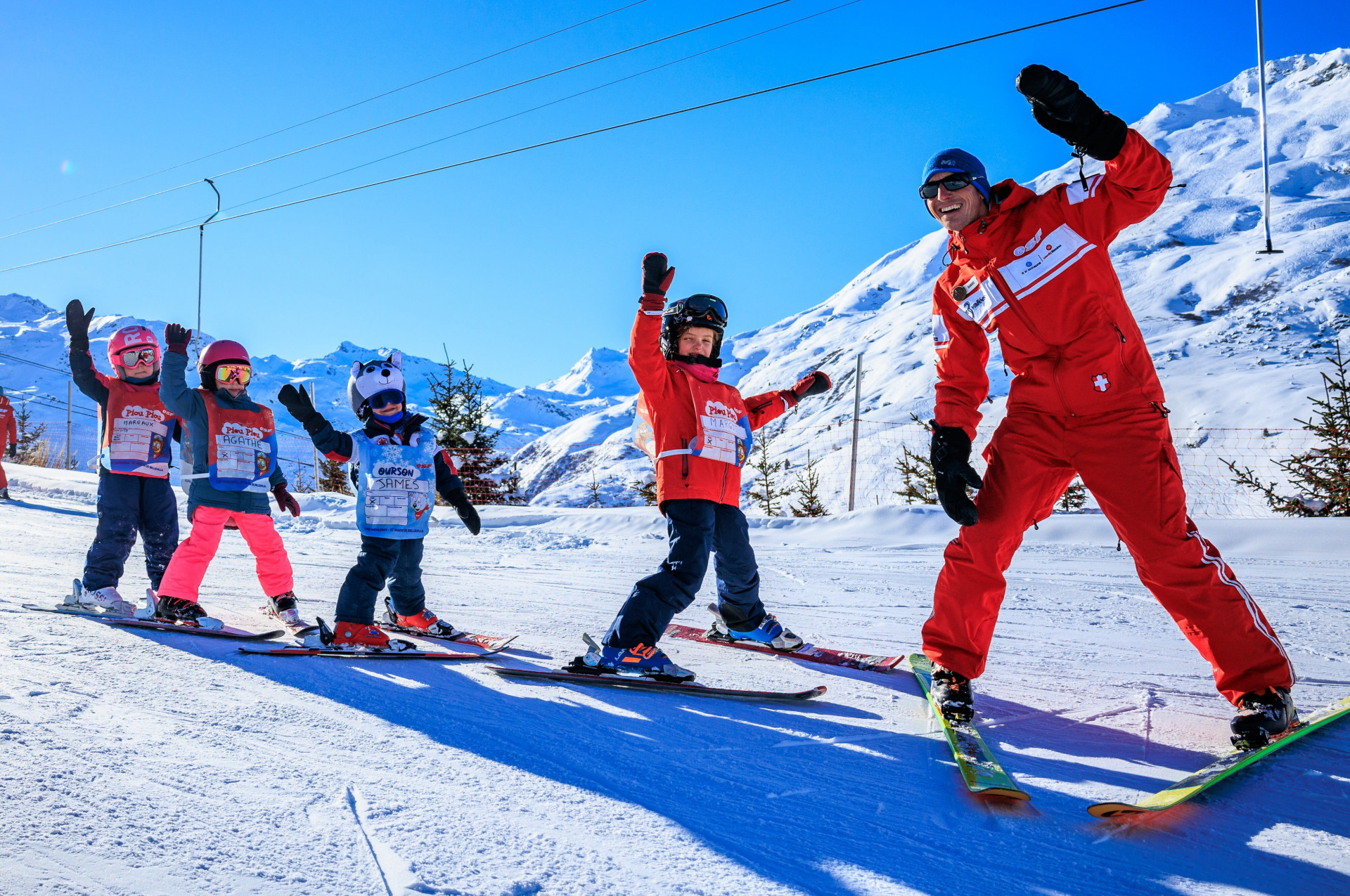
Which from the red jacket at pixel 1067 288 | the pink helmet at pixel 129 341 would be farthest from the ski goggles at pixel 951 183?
the pink helmet at pixel 129 341

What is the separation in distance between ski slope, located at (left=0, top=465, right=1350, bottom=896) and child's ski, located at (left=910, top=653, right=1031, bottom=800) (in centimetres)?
5

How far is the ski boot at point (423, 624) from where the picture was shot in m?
4.02

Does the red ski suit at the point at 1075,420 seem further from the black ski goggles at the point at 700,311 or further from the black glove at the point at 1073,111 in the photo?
the black ski goggles at the point at 700,311

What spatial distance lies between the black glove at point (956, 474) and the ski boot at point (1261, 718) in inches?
34.3

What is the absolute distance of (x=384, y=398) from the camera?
13.3ft

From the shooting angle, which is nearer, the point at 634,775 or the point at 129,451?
the point at 634,775

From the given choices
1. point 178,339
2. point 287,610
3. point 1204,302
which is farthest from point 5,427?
point 1204,302

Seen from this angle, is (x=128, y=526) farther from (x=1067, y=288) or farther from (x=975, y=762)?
(x=1067, y=288)

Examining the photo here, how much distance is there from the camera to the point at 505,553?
26.6 ft

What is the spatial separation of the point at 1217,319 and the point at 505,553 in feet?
143

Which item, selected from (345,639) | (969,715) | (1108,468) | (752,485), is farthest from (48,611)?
(752,485)

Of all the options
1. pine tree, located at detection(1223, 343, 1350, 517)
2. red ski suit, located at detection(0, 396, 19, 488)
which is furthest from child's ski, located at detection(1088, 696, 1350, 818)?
red ski suit, located at detection(0, 396, 19, 488)

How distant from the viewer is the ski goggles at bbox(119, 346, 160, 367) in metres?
5.06

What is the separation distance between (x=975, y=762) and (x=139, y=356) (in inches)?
215
